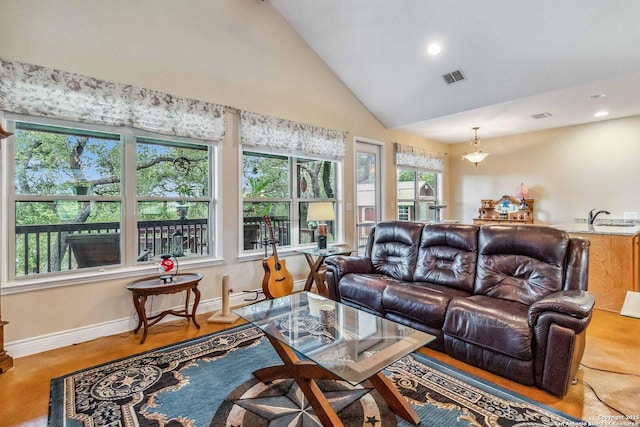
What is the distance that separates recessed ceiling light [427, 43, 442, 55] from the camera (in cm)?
389

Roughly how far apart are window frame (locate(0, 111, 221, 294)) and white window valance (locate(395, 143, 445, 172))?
3.50 m

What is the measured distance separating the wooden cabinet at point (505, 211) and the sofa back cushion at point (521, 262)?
3.63 m

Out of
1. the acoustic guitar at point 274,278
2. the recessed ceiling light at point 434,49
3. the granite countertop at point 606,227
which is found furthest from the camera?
the recessed ceiling light at point 434,49

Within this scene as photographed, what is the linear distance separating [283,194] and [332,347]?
295cm

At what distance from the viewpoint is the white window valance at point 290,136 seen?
12.8 feet

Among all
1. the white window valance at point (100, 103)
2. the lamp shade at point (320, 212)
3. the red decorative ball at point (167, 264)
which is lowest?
the red decorative ball at point (167, 264)

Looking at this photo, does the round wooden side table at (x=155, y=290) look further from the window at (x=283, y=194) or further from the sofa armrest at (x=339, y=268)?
the sofa armrest at (x=339, y=268)

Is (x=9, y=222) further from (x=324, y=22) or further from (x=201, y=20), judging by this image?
(x=324, y=22)

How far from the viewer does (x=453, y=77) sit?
422 centimetres

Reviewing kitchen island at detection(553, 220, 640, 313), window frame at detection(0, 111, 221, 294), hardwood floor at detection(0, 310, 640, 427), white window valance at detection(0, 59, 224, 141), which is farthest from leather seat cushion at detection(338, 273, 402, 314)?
kitchen island at detection(553, 220, 640, 313)

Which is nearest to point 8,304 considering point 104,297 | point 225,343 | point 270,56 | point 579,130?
point 104,297

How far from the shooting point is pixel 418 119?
205 inches

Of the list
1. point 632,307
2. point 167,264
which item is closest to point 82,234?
point 167,264

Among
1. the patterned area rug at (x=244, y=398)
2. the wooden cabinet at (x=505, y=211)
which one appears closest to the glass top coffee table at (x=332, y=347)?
the patterned area rug at (x=244, y=398)
